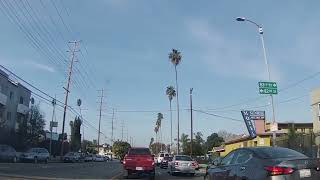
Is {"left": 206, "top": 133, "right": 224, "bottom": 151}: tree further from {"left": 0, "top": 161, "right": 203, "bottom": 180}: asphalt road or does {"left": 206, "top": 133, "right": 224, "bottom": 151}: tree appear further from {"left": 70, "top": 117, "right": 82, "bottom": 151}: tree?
{"left": 0, "top": 161, "right": 203, "bottom": 180}: asphalt road

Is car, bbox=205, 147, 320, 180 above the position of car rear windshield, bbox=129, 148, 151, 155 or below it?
below

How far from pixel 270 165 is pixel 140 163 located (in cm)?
1850

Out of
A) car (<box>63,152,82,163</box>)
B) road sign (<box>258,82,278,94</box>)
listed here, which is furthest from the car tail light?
car (<box>63,152,82,163</box>)

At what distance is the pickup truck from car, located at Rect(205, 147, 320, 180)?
15956mm

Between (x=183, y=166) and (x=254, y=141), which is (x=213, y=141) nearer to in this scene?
(x=254, y=141)

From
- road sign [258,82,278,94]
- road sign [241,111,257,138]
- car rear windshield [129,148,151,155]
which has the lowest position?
car rear windshield [129,148,151,155]

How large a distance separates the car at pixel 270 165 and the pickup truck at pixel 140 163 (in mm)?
15956

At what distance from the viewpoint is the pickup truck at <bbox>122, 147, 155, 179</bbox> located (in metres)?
29.4

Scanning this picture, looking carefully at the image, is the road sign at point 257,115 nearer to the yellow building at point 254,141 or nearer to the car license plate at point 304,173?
the yellow building at point 254,141

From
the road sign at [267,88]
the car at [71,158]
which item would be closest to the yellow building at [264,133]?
the road sign at [267,88]

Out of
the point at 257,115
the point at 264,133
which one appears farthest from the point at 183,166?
the point at 264,133

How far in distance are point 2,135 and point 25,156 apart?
1449 cm

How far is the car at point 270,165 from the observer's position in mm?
11250

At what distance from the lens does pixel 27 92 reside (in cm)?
8762
